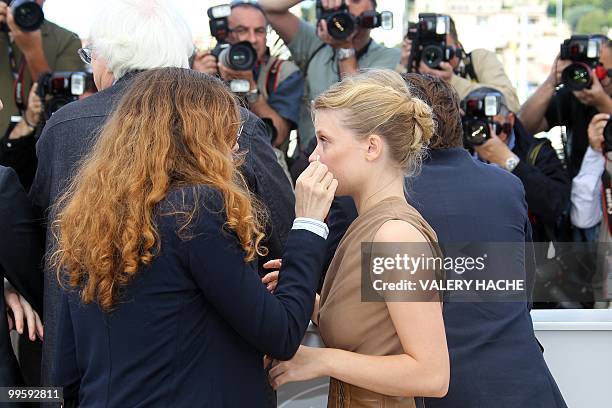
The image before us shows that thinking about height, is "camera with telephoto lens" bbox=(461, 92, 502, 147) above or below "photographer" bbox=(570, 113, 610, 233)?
above

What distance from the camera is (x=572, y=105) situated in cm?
405

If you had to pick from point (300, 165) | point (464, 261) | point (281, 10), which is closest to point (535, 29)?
point (281, 10)

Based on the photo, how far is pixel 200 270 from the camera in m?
1.46

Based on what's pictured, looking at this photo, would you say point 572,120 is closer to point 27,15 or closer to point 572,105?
point 572,105

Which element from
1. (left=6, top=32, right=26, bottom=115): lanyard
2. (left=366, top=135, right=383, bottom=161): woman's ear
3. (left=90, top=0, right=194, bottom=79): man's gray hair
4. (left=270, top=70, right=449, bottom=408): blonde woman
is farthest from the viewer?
(left=6, top=32, right=26, bottom=115): lanyard

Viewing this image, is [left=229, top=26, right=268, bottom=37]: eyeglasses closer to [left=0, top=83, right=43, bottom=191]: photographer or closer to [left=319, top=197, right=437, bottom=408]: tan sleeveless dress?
[left=0, top=83, right=43, bottom=191]: photographer

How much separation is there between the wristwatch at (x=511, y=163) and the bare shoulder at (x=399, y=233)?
1.97m

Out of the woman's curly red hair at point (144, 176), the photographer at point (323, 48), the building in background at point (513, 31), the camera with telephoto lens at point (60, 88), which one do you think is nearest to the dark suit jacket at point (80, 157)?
the woman's curly red hair at point (144, 176)

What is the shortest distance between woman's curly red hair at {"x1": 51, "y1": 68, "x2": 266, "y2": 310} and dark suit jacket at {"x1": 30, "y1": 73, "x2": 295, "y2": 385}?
457 millimetres

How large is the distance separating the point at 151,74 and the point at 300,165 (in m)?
1.81

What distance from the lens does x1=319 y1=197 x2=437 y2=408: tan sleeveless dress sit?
5.45 ft

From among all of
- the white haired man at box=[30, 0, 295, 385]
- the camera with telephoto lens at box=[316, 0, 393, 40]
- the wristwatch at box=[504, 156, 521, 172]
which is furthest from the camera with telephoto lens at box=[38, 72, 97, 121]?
the wristwatch at box=[504, 156, 521, 172]

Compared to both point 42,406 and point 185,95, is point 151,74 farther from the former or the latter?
point 42,406

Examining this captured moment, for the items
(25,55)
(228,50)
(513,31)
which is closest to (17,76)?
(25,55)
